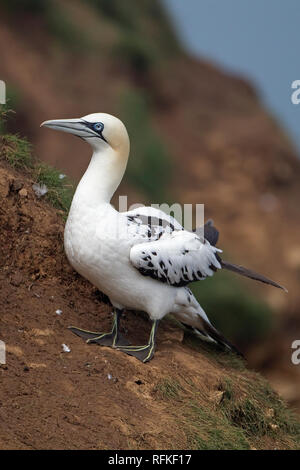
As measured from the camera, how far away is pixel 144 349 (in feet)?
23.6

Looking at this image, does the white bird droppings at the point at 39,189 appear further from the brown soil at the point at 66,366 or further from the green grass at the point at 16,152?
the green grass at the point at 16,152

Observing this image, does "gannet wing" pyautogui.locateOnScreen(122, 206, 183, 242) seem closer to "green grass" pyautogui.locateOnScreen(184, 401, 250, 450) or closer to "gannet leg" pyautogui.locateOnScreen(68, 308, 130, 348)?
"gannet leg" pyautogui.locateOnScreen(68, 308, 130, 348)

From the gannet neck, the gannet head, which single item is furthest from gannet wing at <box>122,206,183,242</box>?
the gannet head

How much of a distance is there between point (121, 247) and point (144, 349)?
3.10 ft

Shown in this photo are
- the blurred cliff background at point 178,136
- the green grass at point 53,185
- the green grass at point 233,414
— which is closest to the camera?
the green grass at point 233,414

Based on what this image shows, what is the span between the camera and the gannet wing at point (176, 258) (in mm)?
6922

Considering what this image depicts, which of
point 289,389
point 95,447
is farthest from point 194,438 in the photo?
point 289,389

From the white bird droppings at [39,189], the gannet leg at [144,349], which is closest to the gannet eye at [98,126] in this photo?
the white bird droppings at [39,189]

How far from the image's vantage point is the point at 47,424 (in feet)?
19.5

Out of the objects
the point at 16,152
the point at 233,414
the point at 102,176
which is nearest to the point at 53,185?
the point at 16,152

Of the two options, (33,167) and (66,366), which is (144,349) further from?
(33,167)

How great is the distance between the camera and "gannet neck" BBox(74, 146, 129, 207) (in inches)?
274

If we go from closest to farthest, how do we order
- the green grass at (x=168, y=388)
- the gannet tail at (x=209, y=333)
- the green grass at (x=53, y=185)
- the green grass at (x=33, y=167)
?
the green grass at (x=168, y=388) → the gannet tail at (x=209, y=333) → the green grass at (x=33, y=167) → the green grass at (x=53, y=185)

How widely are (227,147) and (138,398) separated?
61.0 ft
